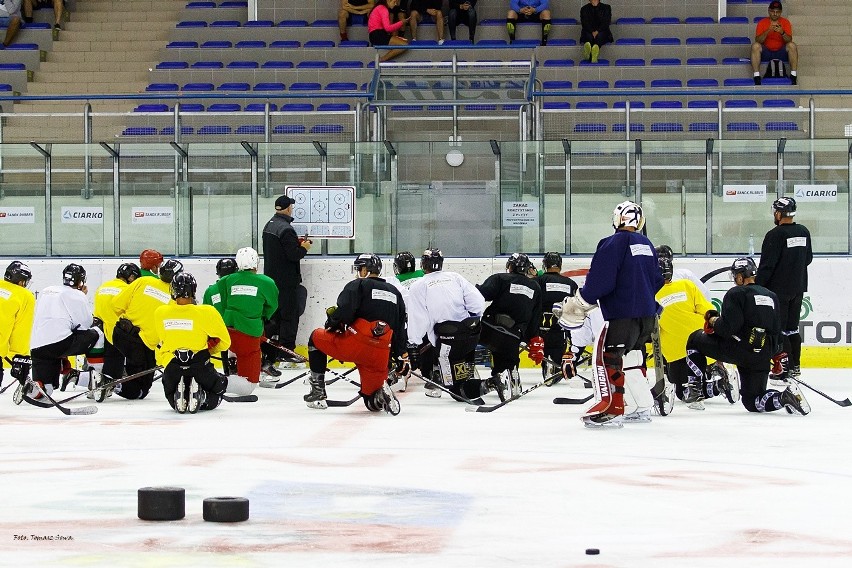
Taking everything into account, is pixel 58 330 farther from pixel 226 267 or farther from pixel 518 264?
pixel 518 264

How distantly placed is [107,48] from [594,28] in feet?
26.0

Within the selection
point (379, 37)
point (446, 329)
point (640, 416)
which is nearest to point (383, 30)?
point (379, 37)

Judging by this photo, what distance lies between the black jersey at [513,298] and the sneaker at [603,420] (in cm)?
281

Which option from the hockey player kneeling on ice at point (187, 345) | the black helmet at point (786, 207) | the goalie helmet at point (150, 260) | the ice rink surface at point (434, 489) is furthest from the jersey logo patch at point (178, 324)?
the black helmet at point (786, 207)

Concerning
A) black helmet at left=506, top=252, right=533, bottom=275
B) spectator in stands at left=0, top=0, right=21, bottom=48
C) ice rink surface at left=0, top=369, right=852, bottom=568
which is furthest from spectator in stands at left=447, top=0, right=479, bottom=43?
ice rink surface at left=0, top=369, right=852, bottom=568

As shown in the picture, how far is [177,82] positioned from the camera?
21.4 meters

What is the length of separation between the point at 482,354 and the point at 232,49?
9.00m

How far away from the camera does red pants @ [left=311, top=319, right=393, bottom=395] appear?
33.2 feet

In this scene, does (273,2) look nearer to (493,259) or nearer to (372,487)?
(493,259)

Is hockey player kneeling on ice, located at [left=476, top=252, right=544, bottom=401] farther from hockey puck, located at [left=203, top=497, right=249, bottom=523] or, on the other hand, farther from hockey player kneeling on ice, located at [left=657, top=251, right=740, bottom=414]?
hockey puck, located at [left=203, top=497, right=249, bottom=523]

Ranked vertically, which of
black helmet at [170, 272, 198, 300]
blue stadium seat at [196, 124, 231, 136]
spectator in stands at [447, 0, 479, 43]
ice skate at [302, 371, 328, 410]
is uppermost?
spectator in stands at [447, 0, 479, 43]

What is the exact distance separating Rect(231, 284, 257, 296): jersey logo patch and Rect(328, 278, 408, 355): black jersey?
1858 millimetres

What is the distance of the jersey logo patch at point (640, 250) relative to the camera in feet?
29.6

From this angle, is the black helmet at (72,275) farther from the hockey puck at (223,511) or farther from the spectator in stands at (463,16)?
the spectator in stands at (463,16)
